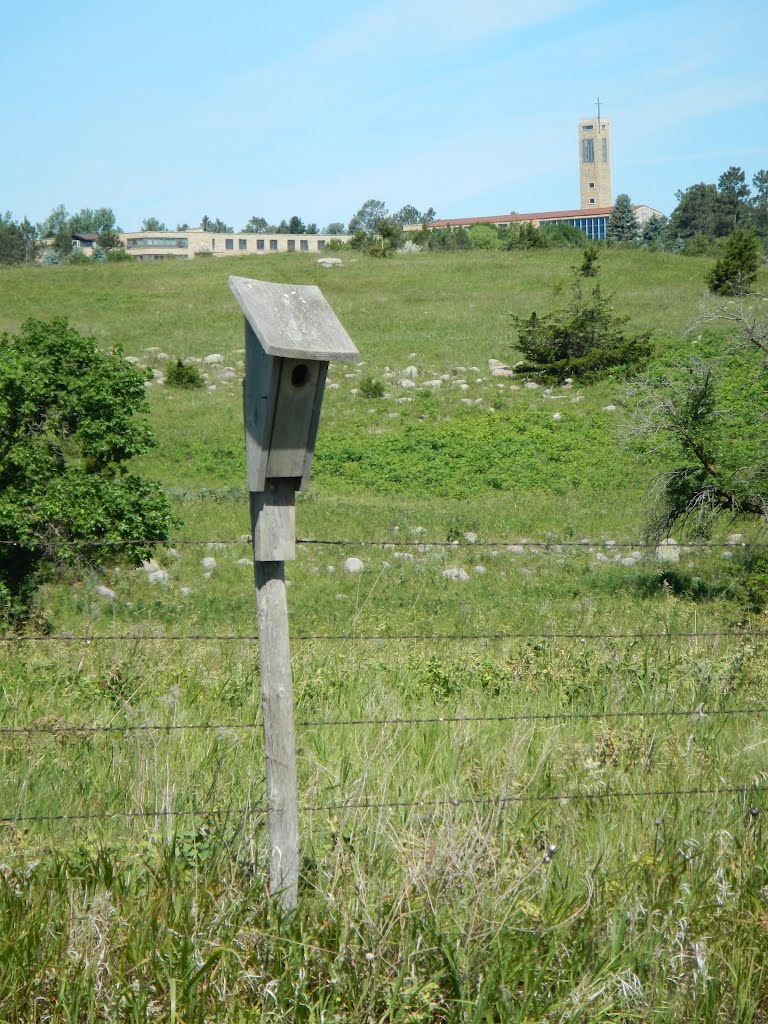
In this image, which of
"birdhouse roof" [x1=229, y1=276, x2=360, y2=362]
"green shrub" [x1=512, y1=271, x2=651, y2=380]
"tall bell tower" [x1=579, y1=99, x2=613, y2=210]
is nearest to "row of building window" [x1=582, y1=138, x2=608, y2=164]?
"tall bell tower" [x1=579, y1=99, x2=613, y2=210]

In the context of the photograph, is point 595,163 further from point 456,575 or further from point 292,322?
point 292,322

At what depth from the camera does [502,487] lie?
55.4ft

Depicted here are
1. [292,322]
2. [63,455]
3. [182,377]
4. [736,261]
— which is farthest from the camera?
[736,261]

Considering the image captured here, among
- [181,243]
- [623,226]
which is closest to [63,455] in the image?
[623,226]

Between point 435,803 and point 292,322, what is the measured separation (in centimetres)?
157

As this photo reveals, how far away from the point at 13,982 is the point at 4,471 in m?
7.35

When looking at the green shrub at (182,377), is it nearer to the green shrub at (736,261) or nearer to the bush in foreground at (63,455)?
the bush in foreground at (63,455)

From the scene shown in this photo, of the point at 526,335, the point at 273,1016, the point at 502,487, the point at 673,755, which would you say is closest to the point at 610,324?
the point at 526,335

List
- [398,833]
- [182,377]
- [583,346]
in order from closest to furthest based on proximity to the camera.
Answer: [398,833]
[182,377]
[583,346]

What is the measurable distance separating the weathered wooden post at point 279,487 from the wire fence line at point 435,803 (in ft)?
0.77

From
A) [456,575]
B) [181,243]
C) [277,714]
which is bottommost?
[456,575]

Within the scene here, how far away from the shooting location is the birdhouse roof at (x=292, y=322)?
2.81 meters

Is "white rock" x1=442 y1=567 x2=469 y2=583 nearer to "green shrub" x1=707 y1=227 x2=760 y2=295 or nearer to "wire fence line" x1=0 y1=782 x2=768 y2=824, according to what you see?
"wire fence line" x1=0 y1=782 x2=768 y2=824

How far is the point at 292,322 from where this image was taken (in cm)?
289
